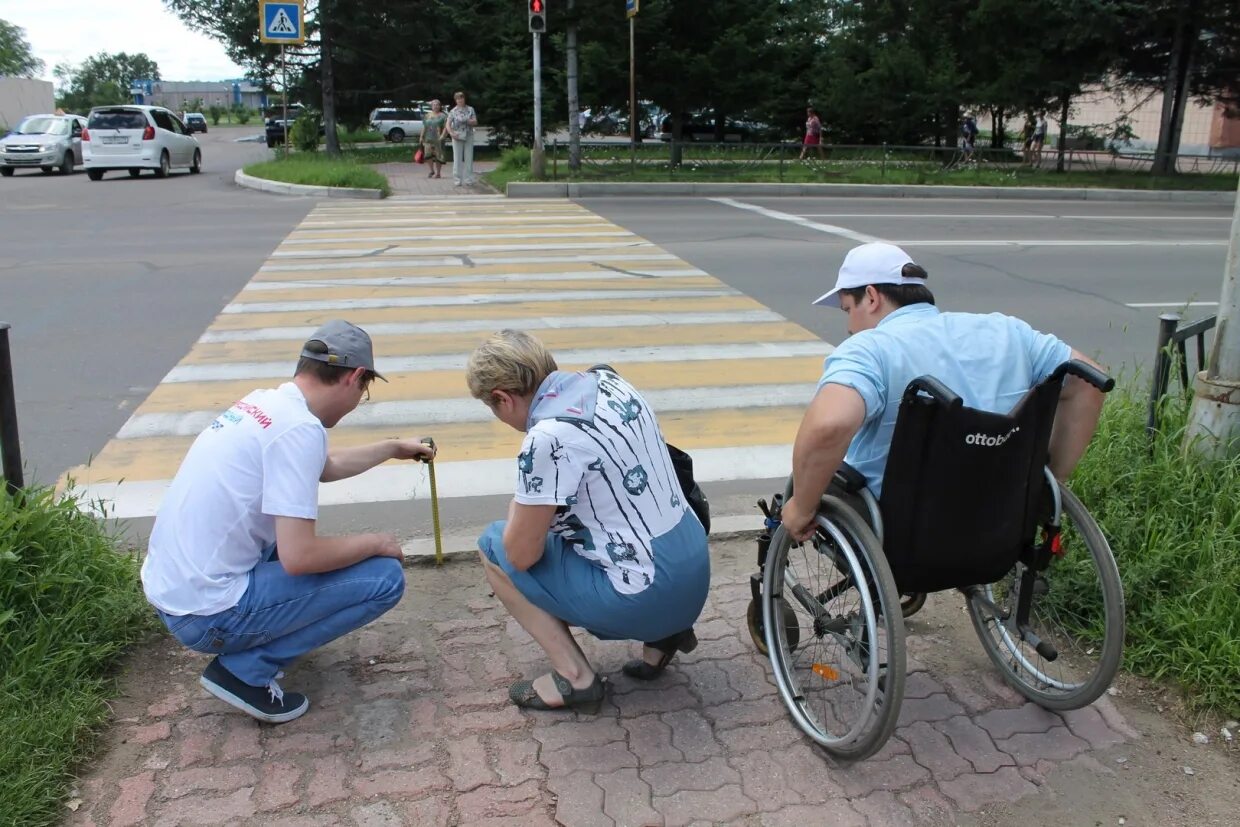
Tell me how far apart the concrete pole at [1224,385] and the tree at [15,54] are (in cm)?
8261

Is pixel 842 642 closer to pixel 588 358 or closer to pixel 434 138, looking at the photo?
pixel 588 358

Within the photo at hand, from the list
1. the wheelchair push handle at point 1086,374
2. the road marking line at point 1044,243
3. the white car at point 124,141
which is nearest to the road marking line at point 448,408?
the wheelchair push handle at point 1086,374

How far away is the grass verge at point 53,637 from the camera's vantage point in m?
2.78

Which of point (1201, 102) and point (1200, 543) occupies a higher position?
point (1201, 102)

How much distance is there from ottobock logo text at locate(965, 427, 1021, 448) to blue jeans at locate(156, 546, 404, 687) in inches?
70.5

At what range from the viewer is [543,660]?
11.6 feet

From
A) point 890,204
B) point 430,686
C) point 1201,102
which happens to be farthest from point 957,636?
point 1201,102

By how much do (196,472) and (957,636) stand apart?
267 cm

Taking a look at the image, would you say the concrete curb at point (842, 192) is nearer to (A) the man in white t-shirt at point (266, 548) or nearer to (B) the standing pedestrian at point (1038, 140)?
(B) the standing pedestrian at point (1038, 140)

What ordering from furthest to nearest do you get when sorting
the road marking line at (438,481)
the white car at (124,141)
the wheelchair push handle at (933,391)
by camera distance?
the white car at (124,141) < the road marking line at (438,481) < the wheelchair push handle at (933,391)

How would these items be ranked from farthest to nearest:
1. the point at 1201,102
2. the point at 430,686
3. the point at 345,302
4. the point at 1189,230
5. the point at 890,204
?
1. the point at 1201,102
2. the point at 890,204
3. the point at 1189,230
4. the point at 345,302
5. the point at 430,686

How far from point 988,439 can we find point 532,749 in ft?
5.23

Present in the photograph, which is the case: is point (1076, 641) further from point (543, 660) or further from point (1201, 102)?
point (1201, 102)

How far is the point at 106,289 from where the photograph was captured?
9719mm
